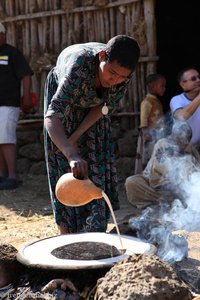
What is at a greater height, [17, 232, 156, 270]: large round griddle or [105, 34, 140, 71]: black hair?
[105, 34, 140, 71]: black hair

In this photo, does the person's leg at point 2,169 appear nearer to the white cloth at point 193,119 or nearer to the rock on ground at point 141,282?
the white cloth at point 193,119

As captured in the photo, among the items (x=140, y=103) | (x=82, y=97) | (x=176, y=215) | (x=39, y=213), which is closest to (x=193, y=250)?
(x=176, y=215)

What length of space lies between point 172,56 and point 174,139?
14.9 feet

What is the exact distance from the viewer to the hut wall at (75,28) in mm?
7441

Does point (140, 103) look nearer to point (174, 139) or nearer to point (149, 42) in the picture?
point (149, 42)

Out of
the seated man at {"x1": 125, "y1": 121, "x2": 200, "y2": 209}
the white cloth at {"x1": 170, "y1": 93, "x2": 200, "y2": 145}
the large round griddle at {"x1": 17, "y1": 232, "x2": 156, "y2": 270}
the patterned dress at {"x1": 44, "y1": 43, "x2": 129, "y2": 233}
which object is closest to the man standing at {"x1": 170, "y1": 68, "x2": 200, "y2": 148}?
the white cloth at {"x1": 170, "y1": 93, "x2": 200, "y2": 145}

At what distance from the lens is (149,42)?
24.3 ft

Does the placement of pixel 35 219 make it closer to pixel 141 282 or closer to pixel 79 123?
pixel 79 123

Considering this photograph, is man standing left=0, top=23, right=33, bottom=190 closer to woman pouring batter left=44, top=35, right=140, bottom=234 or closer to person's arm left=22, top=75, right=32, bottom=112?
person's arm left=22, top=75, right=32, bottom=112

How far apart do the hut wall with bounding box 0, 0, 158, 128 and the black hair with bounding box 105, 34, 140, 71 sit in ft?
12.6

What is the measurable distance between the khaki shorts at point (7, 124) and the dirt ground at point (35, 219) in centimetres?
64

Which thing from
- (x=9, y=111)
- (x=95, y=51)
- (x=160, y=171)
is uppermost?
(x=95, y=51)

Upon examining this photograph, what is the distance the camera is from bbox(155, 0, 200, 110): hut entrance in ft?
33.4

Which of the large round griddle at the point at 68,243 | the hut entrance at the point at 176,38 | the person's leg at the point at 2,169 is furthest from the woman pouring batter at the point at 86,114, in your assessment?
the hut entrance at the point at 176,38
